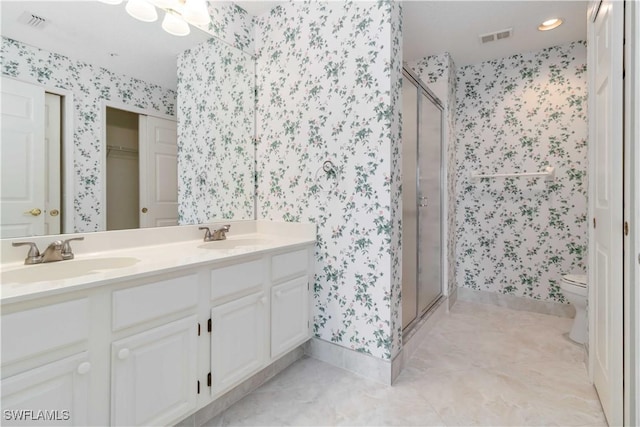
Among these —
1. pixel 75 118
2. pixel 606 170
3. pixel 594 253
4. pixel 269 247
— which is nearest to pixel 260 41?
pixel 75 118

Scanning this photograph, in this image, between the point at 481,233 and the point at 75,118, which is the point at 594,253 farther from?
the point at 75,118

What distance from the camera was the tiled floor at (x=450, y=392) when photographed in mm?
1487

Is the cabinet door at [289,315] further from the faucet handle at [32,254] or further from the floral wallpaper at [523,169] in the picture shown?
the floral wallpaper at [523,169]

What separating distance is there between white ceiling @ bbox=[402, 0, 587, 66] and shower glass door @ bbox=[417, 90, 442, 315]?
55cm

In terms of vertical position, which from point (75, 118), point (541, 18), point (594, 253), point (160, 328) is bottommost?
point (160, 328)

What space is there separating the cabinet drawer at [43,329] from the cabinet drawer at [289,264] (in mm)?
872

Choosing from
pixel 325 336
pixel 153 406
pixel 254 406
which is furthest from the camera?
pixel 325 336

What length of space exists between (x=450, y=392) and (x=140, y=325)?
61.6 inches

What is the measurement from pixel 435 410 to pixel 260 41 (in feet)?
8.39

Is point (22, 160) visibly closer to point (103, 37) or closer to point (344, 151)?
point (103, 37)

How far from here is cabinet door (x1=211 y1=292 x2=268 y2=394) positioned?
140 cm

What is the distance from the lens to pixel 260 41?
2303mm

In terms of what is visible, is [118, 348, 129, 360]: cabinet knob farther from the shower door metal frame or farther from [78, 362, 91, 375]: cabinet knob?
the shower door metal frame

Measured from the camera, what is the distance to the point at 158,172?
179 cm
